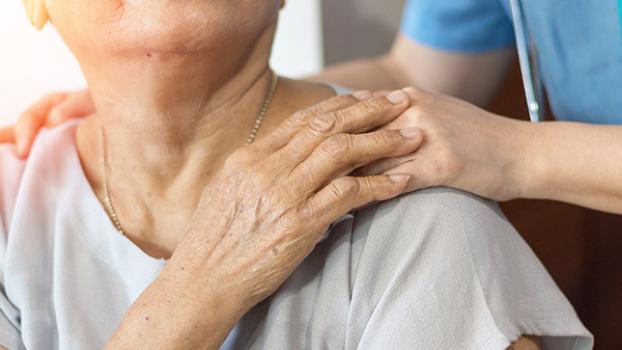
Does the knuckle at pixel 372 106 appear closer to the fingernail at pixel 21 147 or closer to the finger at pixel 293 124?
the finger at pixel 293 124

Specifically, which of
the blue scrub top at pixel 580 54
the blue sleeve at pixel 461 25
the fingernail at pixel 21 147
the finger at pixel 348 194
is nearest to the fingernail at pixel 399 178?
the finger at pixel 348 194

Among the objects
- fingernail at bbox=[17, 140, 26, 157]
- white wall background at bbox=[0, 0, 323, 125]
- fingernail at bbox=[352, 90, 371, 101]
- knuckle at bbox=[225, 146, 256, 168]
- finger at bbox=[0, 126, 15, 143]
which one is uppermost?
white wall background at bbox=[0, 0, 323, 125]

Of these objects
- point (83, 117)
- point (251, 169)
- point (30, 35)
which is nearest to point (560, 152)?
point (251, 169)

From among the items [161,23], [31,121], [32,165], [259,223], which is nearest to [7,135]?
[31,121]

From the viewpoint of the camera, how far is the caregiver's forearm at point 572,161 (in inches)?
51.7

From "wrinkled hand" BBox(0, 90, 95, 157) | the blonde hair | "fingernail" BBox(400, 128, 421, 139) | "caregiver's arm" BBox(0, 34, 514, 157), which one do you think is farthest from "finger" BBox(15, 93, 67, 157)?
"fingernail" BBox(400, 128, 421, 139)

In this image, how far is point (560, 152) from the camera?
52.1 inches

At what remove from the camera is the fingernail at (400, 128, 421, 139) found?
47.9 inches

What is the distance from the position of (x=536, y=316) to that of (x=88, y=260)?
0.63 m

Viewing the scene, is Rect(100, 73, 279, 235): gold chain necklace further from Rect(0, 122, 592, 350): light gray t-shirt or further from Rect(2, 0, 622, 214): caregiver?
Rect(2, 0, 622, 214): caregiver

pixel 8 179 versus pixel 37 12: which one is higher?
pixel 37 12

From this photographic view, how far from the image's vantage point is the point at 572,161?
4.35 feet

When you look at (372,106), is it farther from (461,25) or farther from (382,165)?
(461,25)

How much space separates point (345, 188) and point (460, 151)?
0.17 meters
